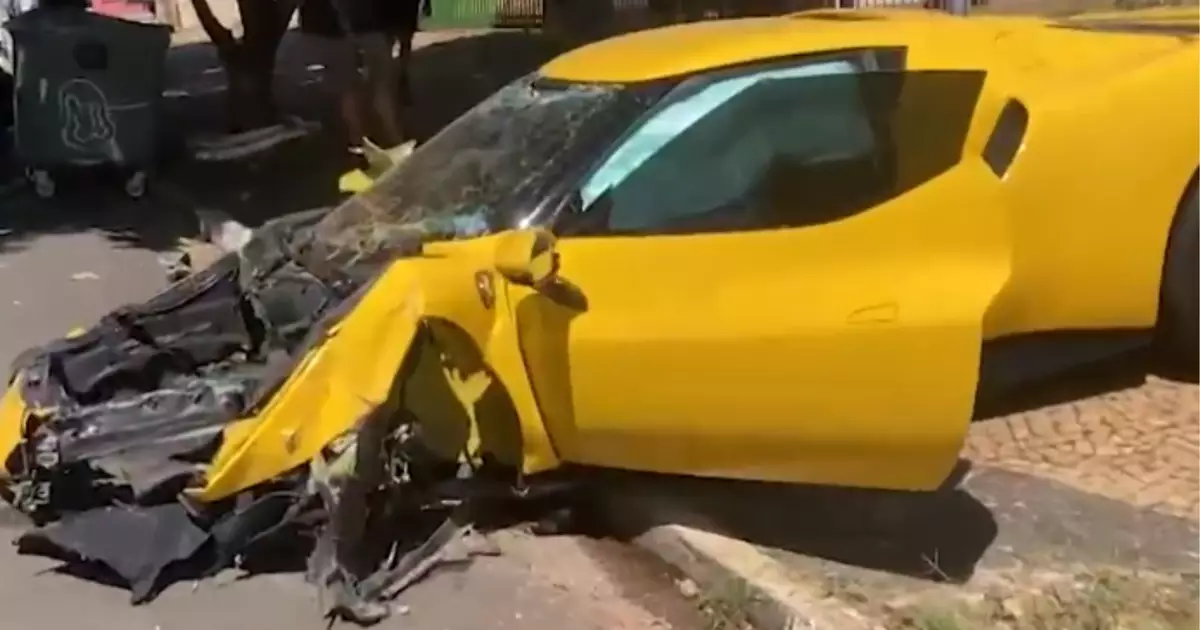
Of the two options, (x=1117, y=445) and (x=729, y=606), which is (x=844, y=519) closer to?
(x=729, y=606)

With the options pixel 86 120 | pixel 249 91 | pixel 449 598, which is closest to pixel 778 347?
pixel 449 598

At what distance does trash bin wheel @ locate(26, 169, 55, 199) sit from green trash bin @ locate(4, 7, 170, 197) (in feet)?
0.07

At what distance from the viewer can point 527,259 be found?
4.66 metres

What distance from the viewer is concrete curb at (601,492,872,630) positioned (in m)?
4.32

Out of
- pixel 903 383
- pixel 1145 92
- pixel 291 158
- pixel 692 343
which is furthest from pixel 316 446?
pixel 291 158

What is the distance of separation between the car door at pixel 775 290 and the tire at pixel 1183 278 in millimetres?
1044

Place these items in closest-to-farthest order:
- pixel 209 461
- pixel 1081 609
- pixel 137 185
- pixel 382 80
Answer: pixel 1081 609 < pixel 209 461 < pixel 382 80 < pixel 137 185

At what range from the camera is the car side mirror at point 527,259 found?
4664 millimetres

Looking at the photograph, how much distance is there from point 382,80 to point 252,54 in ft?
11.2

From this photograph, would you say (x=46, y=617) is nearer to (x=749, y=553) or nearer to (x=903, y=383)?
(x=749, y=553)

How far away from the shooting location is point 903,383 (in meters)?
4.49

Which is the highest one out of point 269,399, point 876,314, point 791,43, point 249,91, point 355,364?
point 791,43

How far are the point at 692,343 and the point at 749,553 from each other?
2.10 feet

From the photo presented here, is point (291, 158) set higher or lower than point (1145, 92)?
lower
